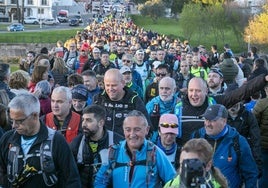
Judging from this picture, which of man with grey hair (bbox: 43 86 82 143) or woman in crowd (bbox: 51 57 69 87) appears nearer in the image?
man with grey hair (bbox: 43 86 82 143)

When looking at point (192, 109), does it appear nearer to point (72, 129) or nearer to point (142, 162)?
point (72, 129)

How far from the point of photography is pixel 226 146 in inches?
256

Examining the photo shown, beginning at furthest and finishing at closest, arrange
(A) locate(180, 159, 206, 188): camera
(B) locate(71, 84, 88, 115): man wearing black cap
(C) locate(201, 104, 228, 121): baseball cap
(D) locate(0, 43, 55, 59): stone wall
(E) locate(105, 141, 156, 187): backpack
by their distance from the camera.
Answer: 1. (D) locate(0, 43, 55, 59): stone wall
2. (B) locate(71, 84, 88, 115): man wearing black cap
3. (C) locate(201, 104, 228, 121): baseball cap
4. (E) locate(105, 141, 156, 187): backpack
5. (A) locate(180, 159, 206, 188): camera

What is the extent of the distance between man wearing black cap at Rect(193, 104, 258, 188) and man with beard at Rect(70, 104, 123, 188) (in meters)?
1.12

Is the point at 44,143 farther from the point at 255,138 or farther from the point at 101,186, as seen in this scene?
the point at 255,138

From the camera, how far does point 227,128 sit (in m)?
6.55

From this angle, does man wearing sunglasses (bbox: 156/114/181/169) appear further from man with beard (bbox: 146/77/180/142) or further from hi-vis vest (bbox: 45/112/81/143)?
man with beard (bbox: 146/77/180/142)

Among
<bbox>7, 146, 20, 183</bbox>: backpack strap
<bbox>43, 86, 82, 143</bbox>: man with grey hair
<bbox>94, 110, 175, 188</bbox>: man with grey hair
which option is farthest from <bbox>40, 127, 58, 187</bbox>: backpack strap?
<bbox>43, 86, 82, 143</bbox>: man with grey hair

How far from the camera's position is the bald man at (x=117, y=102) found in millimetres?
7707

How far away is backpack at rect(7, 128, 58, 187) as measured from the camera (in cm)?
515

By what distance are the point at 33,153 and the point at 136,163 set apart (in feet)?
3.24

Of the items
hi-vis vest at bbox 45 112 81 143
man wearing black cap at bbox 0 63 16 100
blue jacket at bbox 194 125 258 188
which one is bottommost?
blue jacket at bbox 194 125 258 188

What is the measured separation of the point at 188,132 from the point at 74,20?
75382 millimetres

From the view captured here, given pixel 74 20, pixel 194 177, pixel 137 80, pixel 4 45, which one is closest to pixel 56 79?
pixel 137 80
